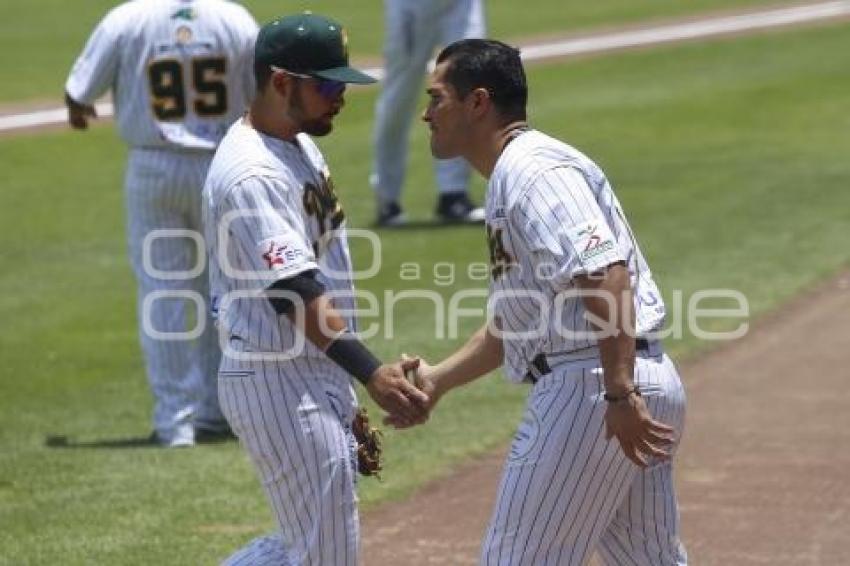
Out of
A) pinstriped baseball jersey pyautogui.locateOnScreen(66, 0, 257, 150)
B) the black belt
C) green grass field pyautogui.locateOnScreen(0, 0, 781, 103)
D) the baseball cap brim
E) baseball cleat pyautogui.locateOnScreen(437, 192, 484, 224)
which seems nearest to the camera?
the black belt

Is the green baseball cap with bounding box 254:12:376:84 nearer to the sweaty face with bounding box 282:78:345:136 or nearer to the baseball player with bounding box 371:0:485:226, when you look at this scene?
the sweaty face with bounding box 282:78:345:136

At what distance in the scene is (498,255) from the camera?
552cm

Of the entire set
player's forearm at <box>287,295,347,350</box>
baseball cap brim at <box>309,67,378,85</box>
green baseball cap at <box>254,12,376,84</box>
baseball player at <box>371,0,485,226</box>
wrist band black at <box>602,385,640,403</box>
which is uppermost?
green baseball cap at <box>254,12,376,84</box>

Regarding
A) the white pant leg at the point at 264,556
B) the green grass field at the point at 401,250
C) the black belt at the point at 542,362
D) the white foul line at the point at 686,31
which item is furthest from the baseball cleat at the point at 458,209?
the black belt at the point at 542,362

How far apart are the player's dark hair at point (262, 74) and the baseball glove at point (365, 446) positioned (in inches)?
38.6

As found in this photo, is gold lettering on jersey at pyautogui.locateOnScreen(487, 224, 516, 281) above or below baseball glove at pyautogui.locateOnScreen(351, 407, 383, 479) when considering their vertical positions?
above

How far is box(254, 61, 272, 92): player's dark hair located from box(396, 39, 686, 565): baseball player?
47cm

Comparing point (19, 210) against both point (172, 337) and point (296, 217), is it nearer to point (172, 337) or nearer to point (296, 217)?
point (172, 337)

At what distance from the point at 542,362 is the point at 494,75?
0.80m

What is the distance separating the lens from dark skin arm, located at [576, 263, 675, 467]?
17.0 feet

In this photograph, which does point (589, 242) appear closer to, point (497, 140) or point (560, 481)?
point (497, 140)

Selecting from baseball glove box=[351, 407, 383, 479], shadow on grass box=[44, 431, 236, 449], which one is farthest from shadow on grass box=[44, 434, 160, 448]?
baseball glove box=[351, 407, 383, 479]

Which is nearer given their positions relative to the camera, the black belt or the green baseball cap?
the black belt

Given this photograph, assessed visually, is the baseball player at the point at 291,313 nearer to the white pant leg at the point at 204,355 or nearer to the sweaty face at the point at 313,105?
the sweaty face at the point at 313,105
